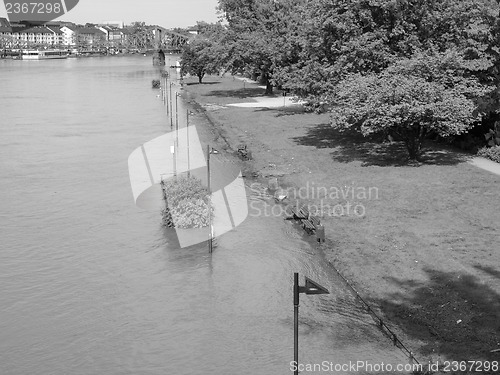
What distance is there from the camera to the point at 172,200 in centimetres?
2925

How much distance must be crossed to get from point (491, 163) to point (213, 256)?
63.5ft

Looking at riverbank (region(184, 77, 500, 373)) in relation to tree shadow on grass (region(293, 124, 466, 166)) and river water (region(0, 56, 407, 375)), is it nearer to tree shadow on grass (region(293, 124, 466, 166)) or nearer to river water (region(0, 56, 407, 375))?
tree shadow on grass (region(293, 124, 466, 166))

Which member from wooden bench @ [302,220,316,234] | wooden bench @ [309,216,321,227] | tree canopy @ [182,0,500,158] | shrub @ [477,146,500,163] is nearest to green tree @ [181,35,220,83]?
tree canopy @ [182,0,500,158]

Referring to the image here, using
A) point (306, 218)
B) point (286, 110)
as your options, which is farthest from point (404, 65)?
point (286, 110)

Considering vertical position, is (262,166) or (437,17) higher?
(437,17)

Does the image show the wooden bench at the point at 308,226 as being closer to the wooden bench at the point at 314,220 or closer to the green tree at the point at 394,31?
the wooden bench at the point at 314,220

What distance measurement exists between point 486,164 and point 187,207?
701 inches

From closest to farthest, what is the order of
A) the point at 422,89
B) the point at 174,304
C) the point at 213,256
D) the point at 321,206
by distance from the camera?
the point at 174,304, the point at 213,256, the point at 321,206, the point at 422,89

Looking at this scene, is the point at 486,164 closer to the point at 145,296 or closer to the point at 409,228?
the point at 409,228

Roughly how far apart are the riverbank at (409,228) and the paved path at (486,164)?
60cm

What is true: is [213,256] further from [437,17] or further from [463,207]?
[437,17]

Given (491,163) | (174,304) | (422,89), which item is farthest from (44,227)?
(491,163)

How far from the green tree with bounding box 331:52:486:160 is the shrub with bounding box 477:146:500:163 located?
2576 millimetres

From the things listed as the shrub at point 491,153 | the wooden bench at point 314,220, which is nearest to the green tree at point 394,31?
the shrub at point 491,153
